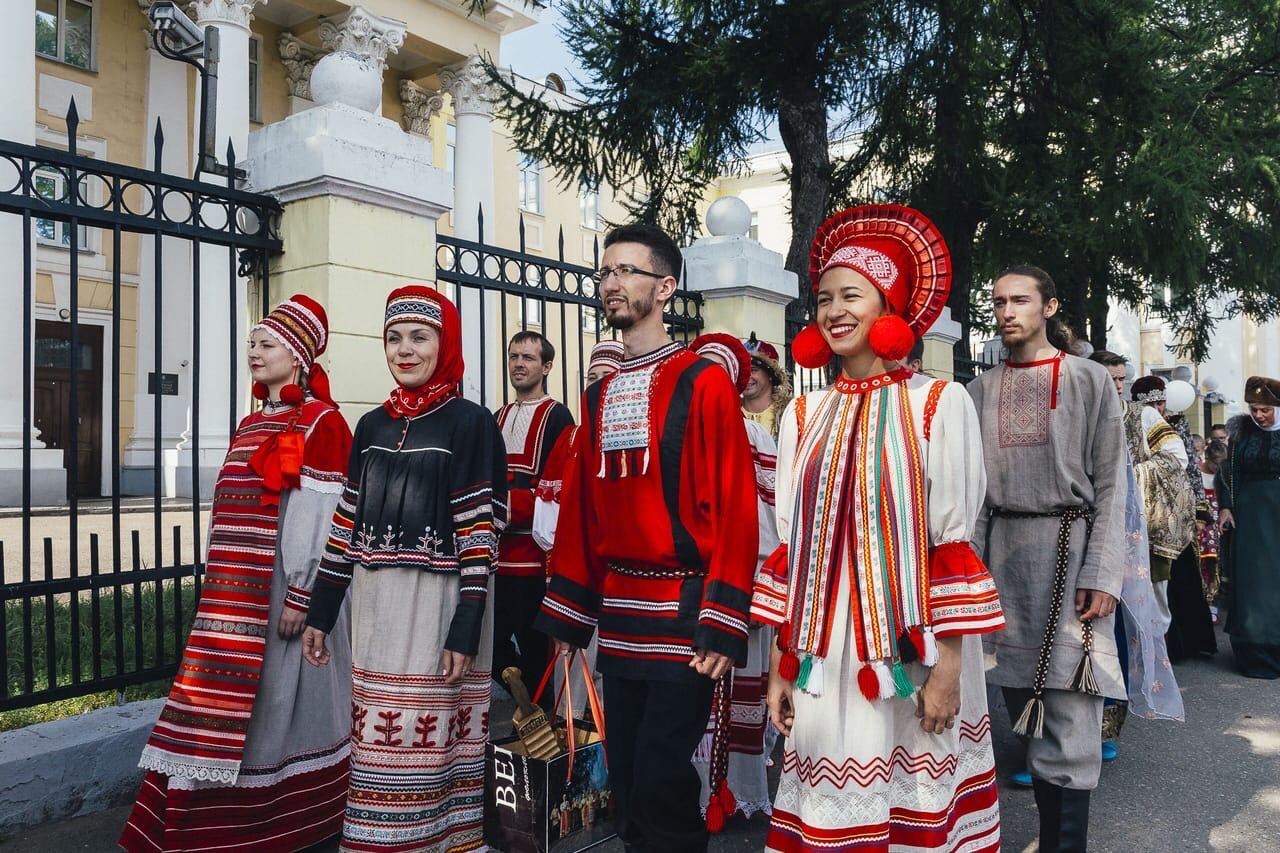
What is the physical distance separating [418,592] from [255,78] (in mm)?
20408

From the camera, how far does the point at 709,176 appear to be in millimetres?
11391

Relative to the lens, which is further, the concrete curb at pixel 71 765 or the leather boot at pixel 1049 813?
the concrete curb at pixel 71 765

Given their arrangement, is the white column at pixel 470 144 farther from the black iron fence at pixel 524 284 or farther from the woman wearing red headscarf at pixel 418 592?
the woman wearing red headscarf at pixel 418 592

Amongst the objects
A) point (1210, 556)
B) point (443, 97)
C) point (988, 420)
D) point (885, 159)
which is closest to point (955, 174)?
point (885, 159)

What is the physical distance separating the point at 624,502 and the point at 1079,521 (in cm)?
174

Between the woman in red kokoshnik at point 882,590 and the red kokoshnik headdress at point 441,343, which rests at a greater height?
the red kokoshnik headdress at point 441,343

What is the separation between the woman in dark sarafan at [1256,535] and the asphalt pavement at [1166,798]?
88cm

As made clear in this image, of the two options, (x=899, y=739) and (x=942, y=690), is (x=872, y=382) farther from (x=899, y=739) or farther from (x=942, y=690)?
(x=899, y=739)

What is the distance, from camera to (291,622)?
11.6 feet

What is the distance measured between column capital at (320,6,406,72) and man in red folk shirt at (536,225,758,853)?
18.4m

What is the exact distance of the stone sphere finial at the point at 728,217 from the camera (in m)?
6.89

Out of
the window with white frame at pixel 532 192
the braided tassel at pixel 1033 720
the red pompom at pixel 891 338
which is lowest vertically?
the braided tassel at pixel 1033 720

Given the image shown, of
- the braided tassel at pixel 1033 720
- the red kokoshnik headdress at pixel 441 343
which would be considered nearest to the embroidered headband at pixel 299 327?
the red kokoshnik headdress at pixel 441 343

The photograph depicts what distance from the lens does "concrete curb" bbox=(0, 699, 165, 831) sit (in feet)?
12.0
